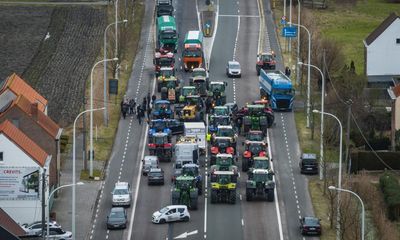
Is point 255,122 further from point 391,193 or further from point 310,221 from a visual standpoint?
point 310,221

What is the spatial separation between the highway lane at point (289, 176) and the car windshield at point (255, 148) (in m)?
2.49

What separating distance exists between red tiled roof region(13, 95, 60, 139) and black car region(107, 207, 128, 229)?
14.2 metres

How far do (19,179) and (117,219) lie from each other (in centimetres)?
992

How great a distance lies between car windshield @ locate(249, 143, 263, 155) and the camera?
15962cm

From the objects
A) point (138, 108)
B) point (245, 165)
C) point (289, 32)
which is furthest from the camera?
point (289, 32)

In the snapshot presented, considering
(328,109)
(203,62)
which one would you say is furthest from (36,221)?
(203,62)

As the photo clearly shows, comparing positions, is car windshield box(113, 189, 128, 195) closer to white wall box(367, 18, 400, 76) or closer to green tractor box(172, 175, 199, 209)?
green tractor box(172, 175, 199, 209)

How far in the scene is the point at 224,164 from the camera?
154125 mm

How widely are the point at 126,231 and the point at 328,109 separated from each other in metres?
39.7

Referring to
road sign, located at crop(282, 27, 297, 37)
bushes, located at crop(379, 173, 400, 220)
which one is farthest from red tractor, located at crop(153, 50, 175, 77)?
bushes, located at crop(379, 173, 400, 220)

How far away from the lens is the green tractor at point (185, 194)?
14725 cm

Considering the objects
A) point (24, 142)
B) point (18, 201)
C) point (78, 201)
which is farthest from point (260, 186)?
point (18, 201)

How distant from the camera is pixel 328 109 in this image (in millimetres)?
174750

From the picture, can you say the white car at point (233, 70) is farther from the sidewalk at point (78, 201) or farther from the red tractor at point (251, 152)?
the sidewalk at point (78, 201)
